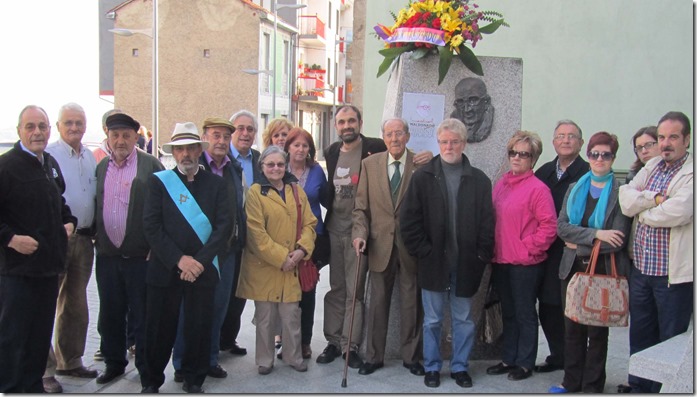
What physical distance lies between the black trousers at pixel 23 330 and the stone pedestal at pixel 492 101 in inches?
96.8

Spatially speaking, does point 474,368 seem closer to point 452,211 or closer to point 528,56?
point 452,211

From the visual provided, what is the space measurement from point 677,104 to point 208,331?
735 centimetres

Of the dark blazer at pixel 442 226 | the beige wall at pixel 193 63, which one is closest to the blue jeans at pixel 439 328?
the dark blazer at pixel 442 226

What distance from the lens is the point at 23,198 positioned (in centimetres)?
436

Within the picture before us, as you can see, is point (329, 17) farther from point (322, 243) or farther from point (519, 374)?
point (519, 374)

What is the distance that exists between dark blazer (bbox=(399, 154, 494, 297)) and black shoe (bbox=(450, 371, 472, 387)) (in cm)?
61

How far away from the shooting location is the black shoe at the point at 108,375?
5.07 meters

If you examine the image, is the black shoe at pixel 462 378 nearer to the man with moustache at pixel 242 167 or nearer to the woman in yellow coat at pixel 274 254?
the woman in yellow coat at pixel 274 254

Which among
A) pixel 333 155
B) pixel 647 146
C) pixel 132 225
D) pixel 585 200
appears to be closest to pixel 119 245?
pixel 132 225

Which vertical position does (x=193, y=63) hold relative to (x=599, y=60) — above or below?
above

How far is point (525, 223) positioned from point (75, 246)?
3.37 metres

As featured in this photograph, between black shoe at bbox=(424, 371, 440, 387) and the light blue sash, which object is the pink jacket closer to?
black shoe at bbox=(424, 371, 440, 387)

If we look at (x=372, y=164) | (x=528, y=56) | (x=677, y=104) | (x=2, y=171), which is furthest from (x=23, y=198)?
(x=677, y=104)

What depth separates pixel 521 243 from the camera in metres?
5.09
